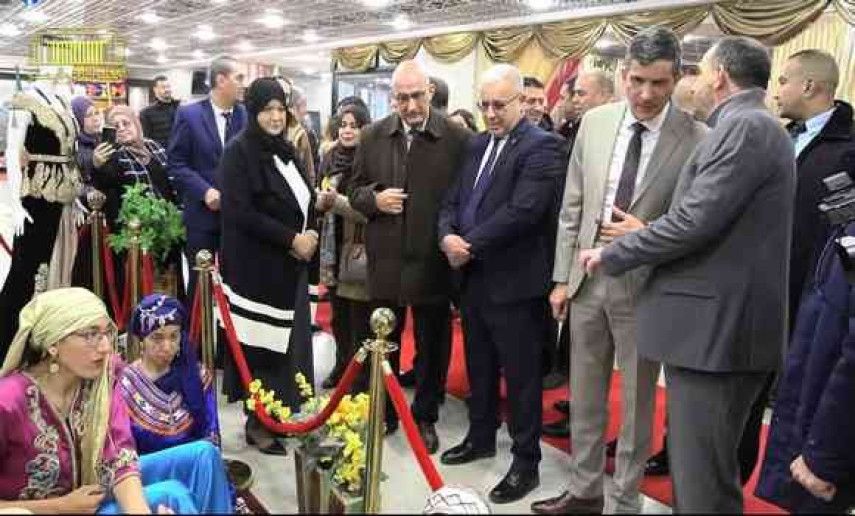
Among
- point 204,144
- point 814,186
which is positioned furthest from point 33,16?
point 814,186

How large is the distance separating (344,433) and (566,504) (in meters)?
0.80

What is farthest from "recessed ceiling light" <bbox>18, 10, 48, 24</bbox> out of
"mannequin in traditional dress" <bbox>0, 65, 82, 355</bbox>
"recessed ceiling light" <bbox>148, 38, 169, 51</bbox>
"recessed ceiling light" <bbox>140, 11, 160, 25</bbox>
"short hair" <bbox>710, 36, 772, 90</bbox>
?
"short hair" <bbox>710, 36, 772, 90</bbox>

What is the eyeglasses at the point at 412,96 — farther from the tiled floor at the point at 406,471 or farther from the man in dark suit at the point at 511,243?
the tiled floor at the point at 406,471

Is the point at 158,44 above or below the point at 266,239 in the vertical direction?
above

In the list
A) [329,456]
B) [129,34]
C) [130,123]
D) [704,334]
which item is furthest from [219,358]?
[129,34]

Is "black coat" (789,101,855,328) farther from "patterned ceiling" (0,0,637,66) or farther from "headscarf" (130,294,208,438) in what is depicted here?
"patterned ceiling" (0,0,637,66)

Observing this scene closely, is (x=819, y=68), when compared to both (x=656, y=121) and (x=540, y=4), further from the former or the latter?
(x=540, y=4)

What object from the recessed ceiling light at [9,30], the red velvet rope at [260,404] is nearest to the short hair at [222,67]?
the red velvet rope at [260,404]

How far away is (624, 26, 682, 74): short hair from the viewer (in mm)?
2309

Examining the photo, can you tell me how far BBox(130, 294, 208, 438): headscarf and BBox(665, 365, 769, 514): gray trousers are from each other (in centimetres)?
155

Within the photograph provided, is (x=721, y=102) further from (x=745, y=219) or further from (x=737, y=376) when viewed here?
(x=737, y=376)

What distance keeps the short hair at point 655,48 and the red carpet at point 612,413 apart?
1346mm

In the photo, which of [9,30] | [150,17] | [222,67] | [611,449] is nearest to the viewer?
[611,449]

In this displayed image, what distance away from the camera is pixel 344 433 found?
7.86 ft
